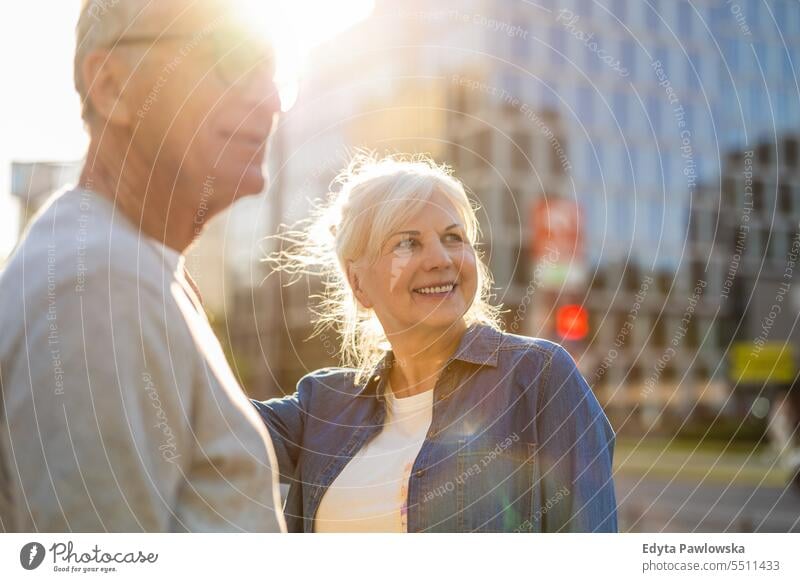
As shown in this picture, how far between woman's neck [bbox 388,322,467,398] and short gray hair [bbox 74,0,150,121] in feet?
2.87

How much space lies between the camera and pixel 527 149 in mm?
10719

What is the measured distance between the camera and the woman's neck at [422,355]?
76.9 inches

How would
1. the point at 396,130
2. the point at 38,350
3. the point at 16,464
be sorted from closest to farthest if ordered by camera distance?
the point at 38,350, the point at 16,464, the point at 396,130

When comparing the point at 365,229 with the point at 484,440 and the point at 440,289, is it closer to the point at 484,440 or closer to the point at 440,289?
the point at 440,289

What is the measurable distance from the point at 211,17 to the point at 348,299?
2.48 feet

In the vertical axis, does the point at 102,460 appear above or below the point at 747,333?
above

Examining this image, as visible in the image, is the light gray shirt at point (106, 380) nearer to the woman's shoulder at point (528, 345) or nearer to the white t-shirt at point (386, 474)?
the white t-shirt at point (386, 474)

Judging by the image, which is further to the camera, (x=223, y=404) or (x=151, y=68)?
(x=151, y=68)

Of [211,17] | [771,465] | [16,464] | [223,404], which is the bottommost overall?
[771,465]

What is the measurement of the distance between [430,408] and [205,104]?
34.4 inches

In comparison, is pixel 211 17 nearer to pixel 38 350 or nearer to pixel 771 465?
pixel 38 350

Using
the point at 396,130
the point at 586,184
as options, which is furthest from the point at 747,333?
the point at 396,130

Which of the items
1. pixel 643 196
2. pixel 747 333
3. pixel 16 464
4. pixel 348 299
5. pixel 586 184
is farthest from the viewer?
pixel 747 333

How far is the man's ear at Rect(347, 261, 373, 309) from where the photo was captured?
203cm
